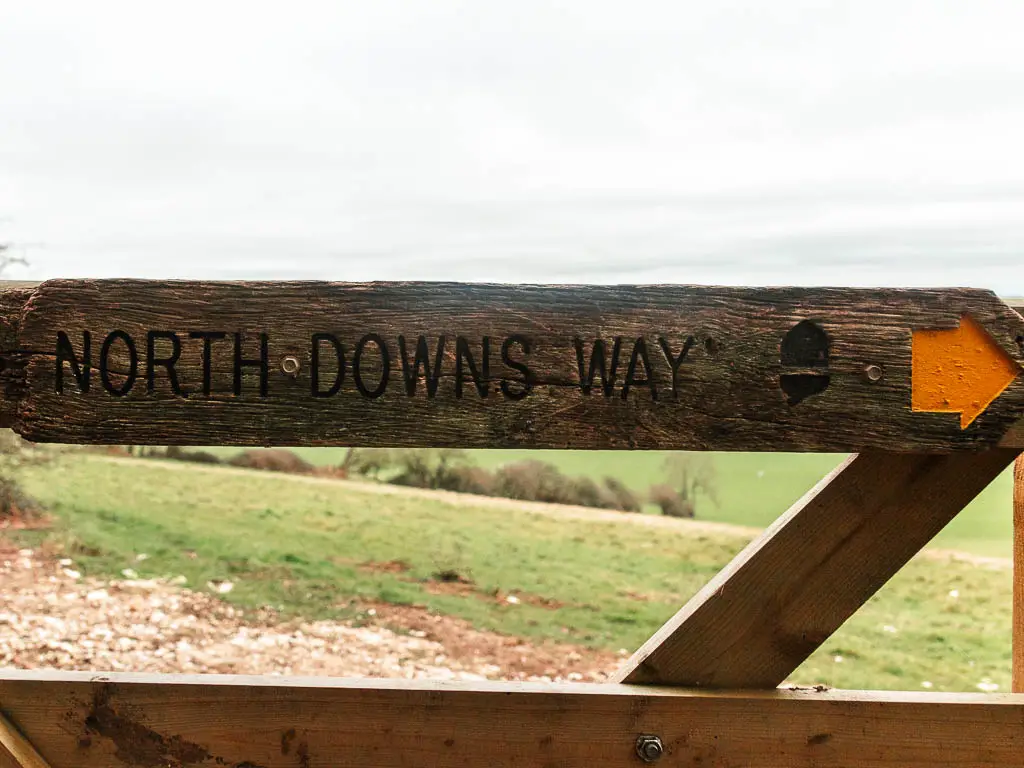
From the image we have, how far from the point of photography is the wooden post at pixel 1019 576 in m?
1.53

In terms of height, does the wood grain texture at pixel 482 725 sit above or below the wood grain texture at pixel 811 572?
below

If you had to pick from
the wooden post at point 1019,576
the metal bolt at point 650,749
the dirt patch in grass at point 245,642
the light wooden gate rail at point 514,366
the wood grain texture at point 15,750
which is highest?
the light wooden gate rail at point 514,366

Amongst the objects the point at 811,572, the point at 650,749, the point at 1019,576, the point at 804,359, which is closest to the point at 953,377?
the point at 804,359

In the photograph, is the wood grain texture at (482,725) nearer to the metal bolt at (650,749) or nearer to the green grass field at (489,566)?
the metal bolt at (650,749)

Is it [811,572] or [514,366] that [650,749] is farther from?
[514,366]

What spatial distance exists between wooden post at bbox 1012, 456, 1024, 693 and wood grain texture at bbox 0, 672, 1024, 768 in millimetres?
326

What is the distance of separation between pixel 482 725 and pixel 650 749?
0.97 ft

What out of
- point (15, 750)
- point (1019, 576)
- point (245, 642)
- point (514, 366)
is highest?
point (514, 366)

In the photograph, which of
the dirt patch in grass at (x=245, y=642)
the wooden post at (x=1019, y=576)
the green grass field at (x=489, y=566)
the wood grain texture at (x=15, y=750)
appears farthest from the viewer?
the green grass field at (x=489, y=566)

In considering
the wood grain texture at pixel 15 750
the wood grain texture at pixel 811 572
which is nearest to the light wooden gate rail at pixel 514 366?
the wood grain texture at pixel 811 572

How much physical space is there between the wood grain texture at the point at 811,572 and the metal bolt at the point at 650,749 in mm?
100

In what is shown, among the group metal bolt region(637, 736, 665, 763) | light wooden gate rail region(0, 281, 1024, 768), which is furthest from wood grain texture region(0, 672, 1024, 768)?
light wooden gate rail region(0, 281, 1024, 768)

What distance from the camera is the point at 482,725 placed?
1283mm

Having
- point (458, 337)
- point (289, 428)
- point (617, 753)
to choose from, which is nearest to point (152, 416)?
point (289, 428)
